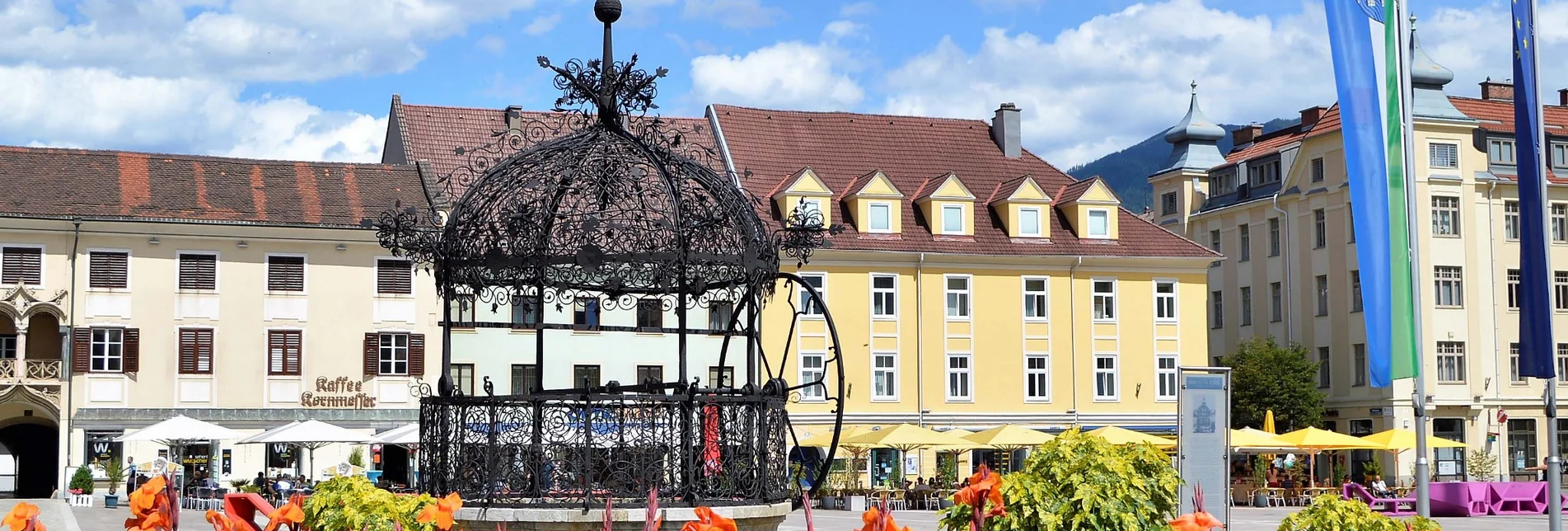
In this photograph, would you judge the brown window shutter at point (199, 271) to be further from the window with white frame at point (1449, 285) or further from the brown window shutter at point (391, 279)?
the window with white frame at point (1449, 285)

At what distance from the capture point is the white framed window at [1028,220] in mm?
46906

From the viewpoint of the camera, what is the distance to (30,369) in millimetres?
39562

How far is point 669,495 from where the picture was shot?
11.1 meters

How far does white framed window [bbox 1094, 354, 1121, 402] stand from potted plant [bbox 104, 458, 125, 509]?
76.3 feet

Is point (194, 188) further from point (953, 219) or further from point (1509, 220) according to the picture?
point (1509, 220)

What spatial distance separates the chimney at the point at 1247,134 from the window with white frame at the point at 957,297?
22173 millimetres

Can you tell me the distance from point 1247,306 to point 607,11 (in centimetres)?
4796

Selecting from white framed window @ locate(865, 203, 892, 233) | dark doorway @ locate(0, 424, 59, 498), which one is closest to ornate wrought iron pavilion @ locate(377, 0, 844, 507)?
white framed window @ locate(865, 203, 892, 233)

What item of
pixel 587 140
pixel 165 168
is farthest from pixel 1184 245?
pixel 587 140

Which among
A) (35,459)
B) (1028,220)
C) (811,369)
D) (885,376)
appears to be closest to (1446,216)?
(1028,220)

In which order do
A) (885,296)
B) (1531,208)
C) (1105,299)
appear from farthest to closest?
1. (1105,299)
2. (885,296)
3. (1531,208)

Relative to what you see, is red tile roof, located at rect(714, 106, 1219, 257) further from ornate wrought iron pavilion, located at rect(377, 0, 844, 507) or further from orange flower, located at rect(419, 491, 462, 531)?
orange flower, located at rect(419, 491, 462, 531)

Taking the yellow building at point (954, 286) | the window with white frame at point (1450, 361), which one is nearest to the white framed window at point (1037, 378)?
the yellow building at point (954, 286)

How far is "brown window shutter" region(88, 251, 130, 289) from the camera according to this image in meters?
40.0
